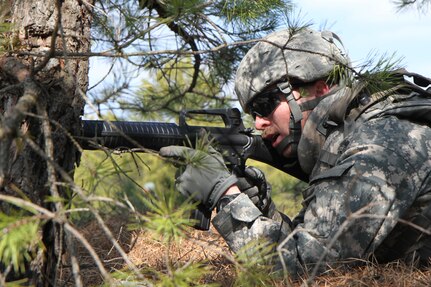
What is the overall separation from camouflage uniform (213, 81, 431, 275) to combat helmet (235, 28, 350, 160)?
0.91 feet

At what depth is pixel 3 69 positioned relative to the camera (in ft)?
9.57

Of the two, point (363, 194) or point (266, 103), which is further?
point (266, 103)

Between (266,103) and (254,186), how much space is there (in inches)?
19.4

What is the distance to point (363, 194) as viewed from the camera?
10.7 ft

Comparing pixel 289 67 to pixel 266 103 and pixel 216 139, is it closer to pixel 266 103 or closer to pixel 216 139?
pixel 266 103

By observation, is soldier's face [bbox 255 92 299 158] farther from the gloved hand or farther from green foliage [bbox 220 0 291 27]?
green foliage [bbox 220 0 291 27]

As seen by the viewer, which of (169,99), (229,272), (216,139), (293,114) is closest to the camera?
(229,272)

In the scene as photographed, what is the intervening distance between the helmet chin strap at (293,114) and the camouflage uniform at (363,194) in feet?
0.71

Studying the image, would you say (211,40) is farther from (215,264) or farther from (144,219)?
(144,219)

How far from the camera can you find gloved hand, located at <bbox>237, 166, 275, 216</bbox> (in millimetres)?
4010

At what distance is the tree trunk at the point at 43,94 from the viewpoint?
273 centimetres

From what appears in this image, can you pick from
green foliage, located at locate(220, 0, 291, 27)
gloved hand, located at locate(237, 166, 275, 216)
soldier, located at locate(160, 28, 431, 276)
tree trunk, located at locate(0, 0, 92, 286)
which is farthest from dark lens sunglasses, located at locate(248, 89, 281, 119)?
tree trunk, located at locate(0, 0, 92, 286)

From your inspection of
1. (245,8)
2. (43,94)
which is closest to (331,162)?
(245,8)

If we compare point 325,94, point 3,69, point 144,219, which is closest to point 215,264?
point 325,94
